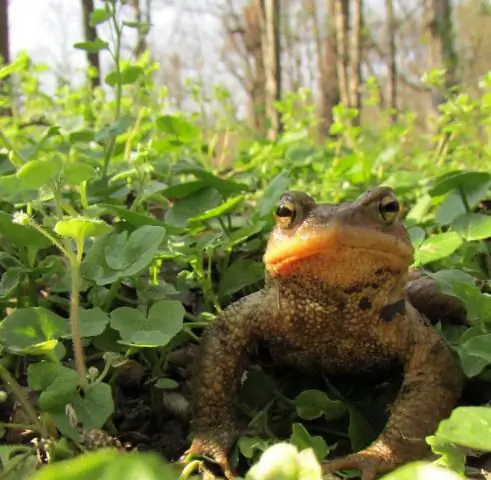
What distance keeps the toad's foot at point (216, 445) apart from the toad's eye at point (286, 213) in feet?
1.77

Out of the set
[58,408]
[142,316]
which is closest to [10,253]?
[142,316]

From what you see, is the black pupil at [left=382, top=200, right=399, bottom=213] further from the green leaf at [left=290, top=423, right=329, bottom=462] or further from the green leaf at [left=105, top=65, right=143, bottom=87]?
the green leaf at [left=105, top=65, right=143, bottom=87]

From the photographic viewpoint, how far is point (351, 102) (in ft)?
24.8

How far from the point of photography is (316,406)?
4.95ft

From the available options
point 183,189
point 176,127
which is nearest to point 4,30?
point 176,127

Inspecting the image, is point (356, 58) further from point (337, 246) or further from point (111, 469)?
point (111, 469)

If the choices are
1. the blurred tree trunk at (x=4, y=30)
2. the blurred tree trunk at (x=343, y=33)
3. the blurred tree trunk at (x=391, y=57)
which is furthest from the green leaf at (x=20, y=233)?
the blurred tree trunk at (x=391, y=57)

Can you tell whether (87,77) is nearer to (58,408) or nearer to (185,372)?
(185,372)

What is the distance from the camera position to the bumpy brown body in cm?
142

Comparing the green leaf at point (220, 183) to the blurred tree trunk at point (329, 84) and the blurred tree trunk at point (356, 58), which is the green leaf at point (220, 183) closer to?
the blurred tree trunk at point (356, 58)

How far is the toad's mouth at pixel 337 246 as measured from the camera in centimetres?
140

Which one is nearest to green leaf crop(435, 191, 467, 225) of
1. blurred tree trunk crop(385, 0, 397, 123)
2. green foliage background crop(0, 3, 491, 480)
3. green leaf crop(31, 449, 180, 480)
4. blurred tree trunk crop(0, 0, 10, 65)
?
green foliage background crop(0, 3, 491, 480)

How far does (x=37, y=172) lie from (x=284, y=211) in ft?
2.00

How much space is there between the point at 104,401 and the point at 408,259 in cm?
80
